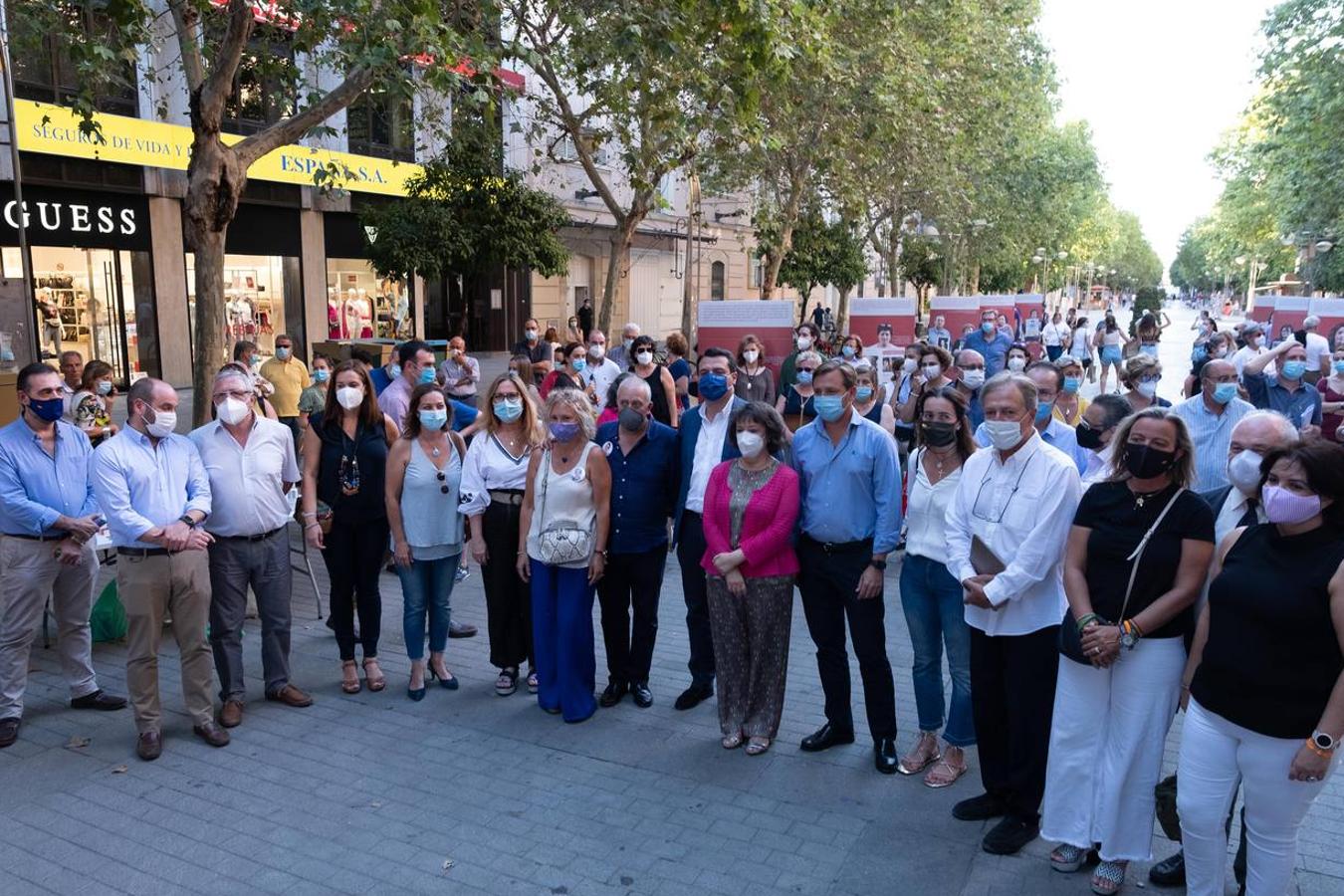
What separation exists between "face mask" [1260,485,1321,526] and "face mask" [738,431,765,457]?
2.25m

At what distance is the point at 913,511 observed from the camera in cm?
479

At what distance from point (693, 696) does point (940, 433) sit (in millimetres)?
2224

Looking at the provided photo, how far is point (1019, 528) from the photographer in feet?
13.6

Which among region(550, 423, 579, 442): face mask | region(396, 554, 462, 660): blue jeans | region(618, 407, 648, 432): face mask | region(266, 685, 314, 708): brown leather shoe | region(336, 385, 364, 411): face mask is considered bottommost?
region(266, 685, 314, 708): brown leather shoe

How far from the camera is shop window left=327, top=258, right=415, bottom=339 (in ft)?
78.9

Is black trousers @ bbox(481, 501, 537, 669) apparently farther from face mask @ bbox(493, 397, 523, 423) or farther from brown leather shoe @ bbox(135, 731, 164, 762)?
brown leather shoe @ bbox(135, 731, 164, 762)

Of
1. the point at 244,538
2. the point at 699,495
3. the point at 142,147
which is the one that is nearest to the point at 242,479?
the point at 244,538

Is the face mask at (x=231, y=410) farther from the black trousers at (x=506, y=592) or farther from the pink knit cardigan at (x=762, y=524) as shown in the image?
the pink knit cardigan at (x=762, y=524)

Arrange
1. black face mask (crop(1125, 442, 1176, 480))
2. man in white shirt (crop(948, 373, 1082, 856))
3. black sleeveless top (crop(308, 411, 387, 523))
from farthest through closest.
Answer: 1. black sleeveless top (crop(308, 411, 387, 523))
2. man in white shirt (crop(948, 373, 1082, 856))
3. black face mask (crop(1125, 442, 1176, 480))

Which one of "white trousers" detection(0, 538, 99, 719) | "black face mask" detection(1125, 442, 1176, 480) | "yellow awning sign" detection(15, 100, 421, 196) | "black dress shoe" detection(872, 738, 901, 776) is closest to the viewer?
"black face mask" detection(1125, 442, 1176, 480)

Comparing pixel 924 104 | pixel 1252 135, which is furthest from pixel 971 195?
pixel 1252 135

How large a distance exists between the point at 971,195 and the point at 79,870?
27848 mm

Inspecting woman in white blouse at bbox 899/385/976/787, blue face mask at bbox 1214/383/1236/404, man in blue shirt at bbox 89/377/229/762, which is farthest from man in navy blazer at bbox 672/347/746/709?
blue face mask at bbox 1214/383/1236/404

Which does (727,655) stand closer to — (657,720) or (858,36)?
(657,720)
